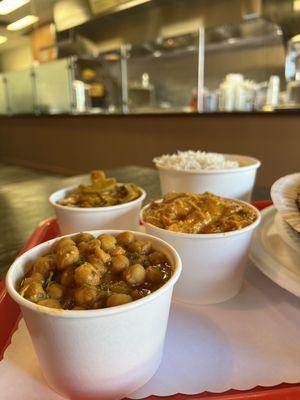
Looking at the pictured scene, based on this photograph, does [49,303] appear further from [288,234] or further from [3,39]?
[3,39]

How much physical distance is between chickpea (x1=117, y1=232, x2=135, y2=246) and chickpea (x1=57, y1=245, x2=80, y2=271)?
0.27ft

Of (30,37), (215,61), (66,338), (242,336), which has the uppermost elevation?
(30,37)

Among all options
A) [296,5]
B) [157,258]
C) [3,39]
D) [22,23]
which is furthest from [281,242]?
[3,39]

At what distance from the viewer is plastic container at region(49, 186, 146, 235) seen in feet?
2.58

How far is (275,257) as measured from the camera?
28.3 inches

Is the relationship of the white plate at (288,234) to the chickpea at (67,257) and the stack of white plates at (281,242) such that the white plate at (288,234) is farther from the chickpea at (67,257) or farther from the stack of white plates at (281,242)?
the chickpea at (67,257)

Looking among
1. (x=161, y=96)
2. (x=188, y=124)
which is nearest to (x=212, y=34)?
(x=161, y=96)

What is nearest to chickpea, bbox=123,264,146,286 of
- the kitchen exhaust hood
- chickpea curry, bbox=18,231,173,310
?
chickpea curry, bbox=18,231,173,310

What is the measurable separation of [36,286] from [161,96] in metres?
6.77

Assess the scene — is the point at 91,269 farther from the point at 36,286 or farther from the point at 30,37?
the point at 30,37

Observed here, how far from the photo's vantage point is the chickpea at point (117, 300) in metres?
0.44

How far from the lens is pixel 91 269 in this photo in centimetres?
50

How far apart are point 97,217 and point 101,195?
0.33ft

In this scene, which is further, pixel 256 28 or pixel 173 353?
pixel 256 28
